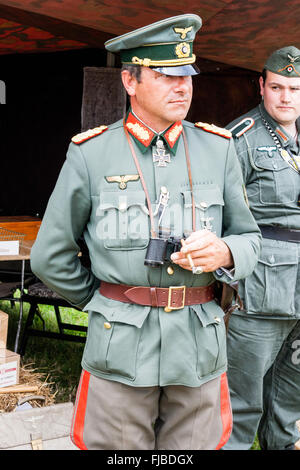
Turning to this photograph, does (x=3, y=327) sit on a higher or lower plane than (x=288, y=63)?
lower

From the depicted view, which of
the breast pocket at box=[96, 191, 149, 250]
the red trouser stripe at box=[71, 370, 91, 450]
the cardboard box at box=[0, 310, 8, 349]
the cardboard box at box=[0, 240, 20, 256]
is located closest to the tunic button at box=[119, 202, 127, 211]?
the breast pocket at box=[96, 191, 149, 250]

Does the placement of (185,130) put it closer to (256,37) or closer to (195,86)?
(256,37)

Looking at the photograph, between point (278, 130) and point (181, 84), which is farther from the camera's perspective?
point (278, 130)

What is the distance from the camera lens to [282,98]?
10.00 feet

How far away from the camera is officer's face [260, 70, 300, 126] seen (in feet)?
9.98

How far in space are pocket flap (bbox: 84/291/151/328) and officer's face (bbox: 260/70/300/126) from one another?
4.92ft

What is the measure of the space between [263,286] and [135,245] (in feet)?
3.94

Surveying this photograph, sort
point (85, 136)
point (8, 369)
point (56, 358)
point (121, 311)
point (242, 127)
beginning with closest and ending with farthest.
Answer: point (121, 311) < point (85, 136) < point (242, 127) < point (8, 369) < point (56, 358)

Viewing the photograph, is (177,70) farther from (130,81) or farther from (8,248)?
(8,248)

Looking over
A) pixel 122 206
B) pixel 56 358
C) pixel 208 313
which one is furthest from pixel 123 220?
pixel 56 358

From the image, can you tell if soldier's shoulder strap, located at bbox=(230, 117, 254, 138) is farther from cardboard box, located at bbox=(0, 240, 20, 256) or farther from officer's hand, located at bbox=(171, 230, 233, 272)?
cardboard box, located at bbox=(0, 240, 20, 256)

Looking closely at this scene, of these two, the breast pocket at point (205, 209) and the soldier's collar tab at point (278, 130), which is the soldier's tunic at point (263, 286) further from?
the breast pocket at point (205, 209)

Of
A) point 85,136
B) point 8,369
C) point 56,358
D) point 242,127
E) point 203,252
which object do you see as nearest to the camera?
point 203,252

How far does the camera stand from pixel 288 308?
3.05m
